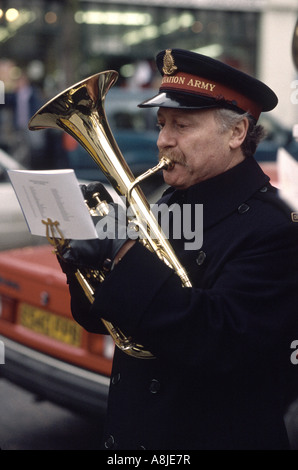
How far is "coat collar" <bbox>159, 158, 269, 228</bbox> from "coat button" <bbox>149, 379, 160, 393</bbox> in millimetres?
450

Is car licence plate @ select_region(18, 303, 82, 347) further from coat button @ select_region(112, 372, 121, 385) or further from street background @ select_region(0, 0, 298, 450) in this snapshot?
street background @ select_region(0, 0, 298, 450)

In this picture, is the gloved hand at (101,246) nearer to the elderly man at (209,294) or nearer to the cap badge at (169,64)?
the elderly man at (209,294)

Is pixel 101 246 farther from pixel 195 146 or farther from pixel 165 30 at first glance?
pixel 165 30

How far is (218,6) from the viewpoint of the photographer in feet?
49.5

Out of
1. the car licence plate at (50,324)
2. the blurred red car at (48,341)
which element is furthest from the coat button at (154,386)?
the car licence plate at (50,324)

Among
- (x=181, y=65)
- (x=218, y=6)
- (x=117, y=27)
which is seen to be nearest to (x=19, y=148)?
(x=117, y=27)

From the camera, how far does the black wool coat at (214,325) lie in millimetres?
1598

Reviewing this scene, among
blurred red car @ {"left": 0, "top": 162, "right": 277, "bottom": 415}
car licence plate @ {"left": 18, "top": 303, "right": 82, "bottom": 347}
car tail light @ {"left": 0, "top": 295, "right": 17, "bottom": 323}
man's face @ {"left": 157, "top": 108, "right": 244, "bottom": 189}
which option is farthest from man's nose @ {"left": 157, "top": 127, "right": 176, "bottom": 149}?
car tail light @ {"left": 0, "top": 295, "right": 17, "bottom": 323}

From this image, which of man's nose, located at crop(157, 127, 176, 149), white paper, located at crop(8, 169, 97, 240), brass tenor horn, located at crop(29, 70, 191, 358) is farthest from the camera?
man's nose, located at crop(157, 127, 176, 149)

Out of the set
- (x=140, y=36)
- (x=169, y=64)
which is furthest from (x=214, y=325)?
(x=140, y=36)

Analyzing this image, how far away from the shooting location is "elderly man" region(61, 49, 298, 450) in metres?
1.60

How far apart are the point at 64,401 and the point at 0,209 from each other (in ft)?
12.0

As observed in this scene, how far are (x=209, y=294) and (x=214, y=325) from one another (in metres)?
0.08

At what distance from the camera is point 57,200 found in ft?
5.16
